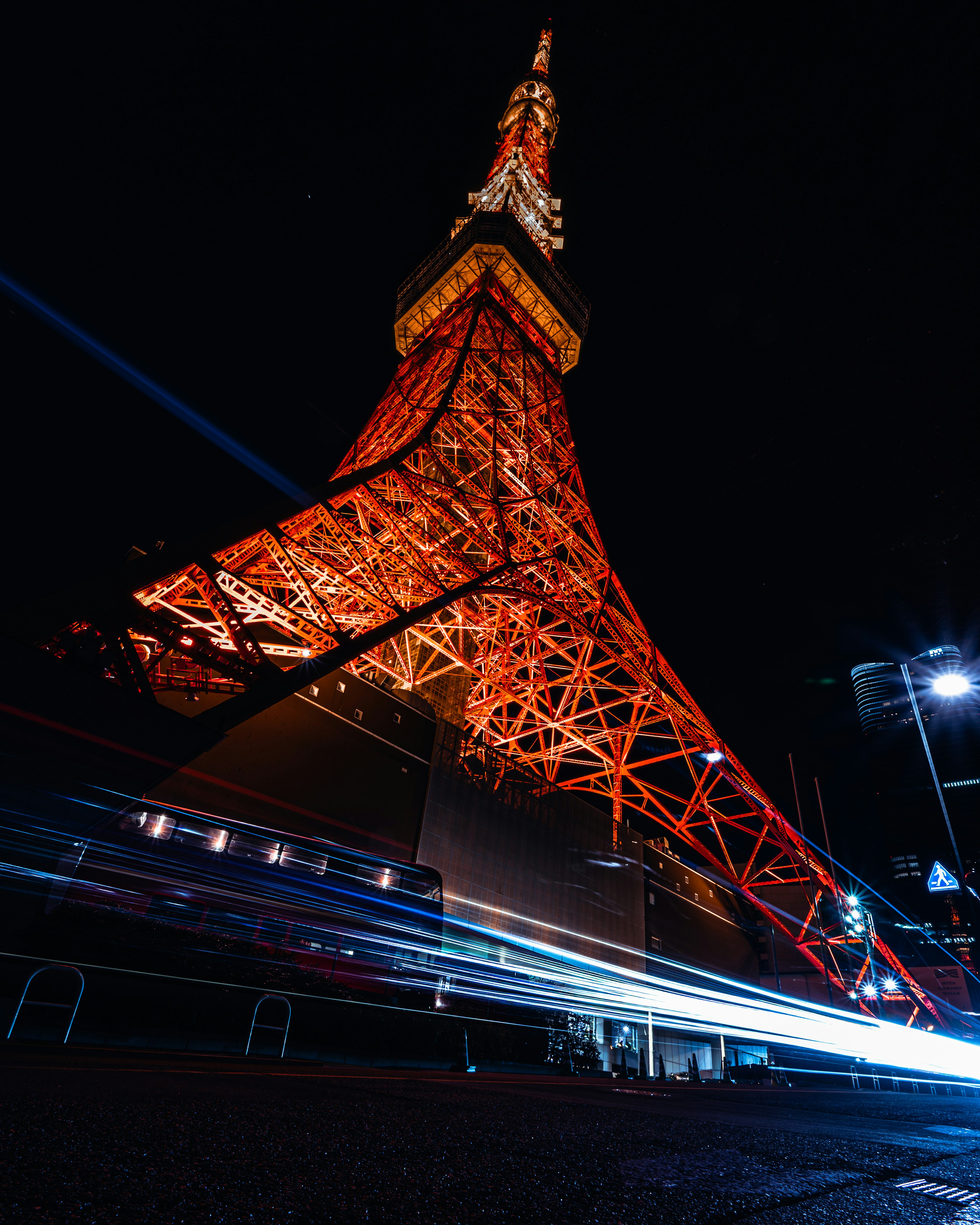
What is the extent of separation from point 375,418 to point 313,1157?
2330 cm

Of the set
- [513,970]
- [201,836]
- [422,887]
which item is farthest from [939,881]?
[201,836]

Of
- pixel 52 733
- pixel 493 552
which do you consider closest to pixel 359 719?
pixel 493 552

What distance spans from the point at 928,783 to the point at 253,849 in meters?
38.9

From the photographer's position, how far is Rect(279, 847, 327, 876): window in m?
16.4

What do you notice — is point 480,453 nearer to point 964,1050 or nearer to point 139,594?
point 139,594

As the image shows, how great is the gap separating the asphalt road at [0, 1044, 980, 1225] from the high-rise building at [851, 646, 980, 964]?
32.5ft

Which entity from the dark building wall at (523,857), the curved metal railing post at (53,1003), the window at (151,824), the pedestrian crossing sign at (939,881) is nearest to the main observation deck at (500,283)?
the dark building wall at (523,857)

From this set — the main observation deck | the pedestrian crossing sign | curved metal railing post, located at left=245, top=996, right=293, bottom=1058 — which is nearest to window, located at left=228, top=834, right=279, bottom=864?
curved metal railing post, located at left=245, top=996, right=293, bottom=1058

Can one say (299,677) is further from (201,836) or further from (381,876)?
(381,876)

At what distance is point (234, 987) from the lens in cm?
684

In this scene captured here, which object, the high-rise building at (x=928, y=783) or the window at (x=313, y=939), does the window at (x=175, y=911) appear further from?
the high-rise building at (x=928, y=783)

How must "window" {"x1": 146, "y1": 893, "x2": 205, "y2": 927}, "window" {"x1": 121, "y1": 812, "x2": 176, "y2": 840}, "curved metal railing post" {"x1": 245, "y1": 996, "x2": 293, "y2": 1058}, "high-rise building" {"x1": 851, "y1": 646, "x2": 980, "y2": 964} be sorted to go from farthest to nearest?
1. "window" {"x1": 121, "y1": 812, "x2": 176, "y2": 840}
2. "window" {"x1": 146, "y1": 893, "x2": 205, "y2": 927}
3. "high-rise building" {"x1": 851, "y1": 646, "x2": 980, "y2": 964}
4. "curved metal railing post" {"x1": 245, "y1": 996, "x2": 293, "y2": 1058}

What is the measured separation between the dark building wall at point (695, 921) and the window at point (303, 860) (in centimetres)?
1482

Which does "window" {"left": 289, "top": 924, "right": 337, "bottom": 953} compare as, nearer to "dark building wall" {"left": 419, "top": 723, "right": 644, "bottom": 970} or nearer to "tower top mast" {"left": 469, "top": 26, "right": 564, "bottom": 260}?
"dark building wall" {"left": 419, "top": 723, "right": 644, "bottom": 970}
